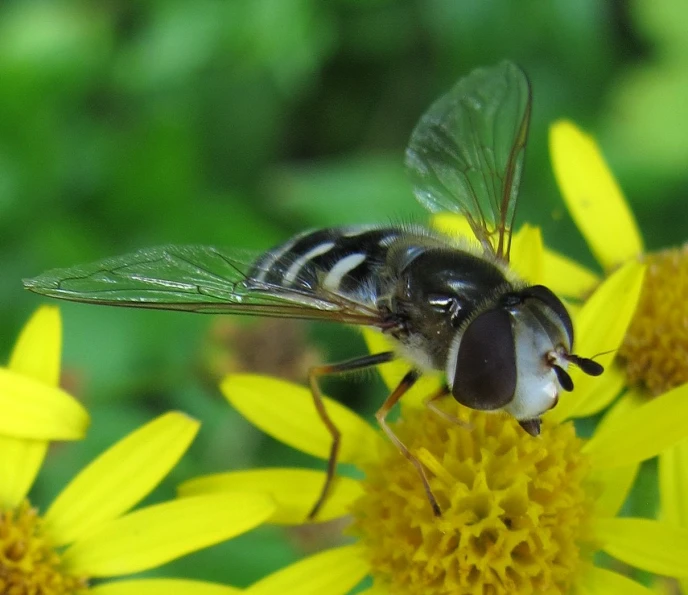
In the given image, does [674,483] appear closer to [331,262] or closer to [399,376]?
[399,376]

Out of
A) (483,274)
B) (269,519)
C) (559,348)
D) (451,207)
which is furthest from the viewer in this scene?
(451,207)

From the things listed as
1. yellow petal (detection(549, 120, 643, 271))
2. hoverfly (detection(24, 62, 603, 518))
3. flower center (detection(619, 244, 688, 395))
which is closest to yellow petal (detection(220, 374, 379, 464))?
hoverfly (detection(24, 62, 603, 518))

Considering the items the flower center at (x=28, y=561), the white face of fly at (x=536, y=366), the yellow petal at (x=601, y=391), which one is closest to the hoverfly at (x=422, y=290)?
the white face of fly at (x=536, y=366)

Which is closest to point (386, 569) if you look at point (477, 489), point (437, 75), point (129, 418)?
point (477, 489)

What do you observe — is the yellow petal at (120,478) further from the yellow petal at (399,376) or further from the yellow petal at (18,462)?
the yellow petal at (399,376)

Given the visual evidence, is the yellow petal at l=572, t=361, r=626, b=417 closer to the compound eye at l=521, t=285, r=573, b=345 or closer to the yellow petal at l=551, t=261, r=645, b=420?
the yellow petal at l=551, t=261, r=645, b=420

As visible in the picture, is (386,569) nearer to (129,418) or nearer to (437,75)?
(129,418)

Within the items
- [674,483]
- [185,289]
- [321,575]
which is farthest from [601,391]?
[185,289]
